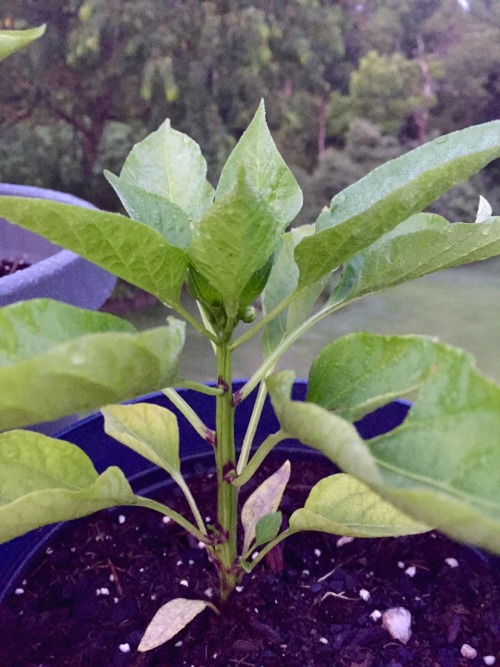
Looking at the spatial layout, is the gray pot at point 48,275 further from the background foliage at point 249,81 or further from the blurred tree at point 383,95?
the blurred tree at point 383,95

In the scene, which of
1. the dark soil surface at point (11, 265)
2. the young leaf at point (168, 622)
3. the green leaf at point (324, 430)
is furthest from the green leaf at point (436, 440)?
the dark soil surface at point (11, 265)

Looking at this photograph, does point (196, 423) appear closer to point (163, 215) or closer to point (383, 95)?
point (163, 215)

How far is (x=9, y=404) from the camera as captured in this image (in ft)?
0.70

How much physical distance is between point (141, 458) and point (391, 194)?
0.39 metres

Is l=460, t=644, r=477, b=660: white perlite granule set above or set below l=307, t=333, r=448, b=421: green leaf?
below

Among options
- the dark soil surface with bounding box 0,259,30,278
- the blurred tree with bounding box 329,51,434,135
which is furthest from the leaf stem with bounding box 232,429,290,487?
the blurred tree with bounding box 329,51,434,135

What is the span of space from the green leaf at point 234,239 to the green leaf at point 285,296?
0.11m

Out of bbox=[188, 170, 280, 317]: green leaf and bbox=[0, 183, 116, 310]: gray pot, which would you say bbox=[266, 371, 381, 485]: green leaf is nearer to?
bbox=[188, 170, 280, 317]: green leaf

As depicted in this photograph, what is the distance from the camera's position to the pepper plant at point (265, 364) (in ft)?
0.70

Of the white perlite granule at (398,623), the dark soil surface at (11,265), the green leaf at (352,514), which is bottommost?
the white perlite granule at (398,623)

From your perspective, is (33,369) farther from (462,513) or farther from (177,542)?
(177,542)

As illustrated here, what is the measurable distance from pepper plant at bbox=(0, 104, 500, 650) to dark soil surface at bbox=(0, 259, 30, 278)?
0.31m

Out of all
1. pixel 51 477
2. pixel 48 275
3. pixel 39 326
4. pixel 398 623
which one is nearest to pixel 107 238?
pixel 39 326

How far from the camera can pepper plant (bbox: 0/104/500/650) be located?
0.21m
